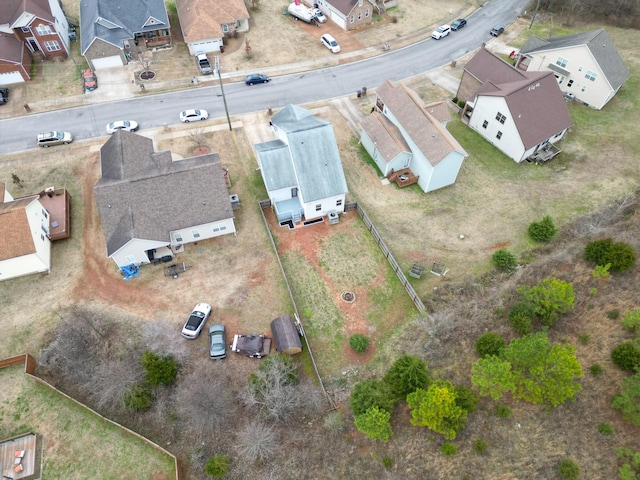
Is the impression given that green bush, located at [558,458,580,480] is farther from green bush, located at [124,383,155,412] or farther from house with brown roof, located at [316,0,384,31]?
house with brown roof, located at [316,0,384,31]

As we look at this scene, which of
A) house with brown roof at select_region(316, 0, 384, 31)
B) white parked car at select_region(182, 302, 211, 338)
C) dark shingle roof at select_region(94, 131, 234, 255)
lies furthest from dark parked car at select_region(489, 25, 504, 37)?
white parked car at select_region(182, 302, 211, 338)

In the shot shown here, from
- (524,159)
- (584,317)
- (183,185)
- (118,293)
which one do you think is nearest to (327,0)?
(524,159)

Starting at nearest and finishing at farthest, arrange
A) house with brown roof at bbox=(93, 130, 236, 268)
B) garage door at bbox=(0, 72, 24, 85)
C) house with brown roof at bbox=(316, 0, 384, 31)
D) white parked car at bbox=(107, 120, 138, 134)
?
house with brown roof at bbox=(93, 130, 236, 268) → white parked car at bbox=(107, 120, 138, 134) → garage door at bbox=(0, 72, 24, 85) → house with brown roof at bbox=(316, 0, 384, 31)

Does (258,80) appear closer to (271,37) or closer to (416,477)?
(271,37)

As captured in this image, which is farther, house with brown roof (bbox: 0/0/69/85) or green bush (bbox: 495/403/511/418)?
house with brown roof (bbox: 0/0/69/85)

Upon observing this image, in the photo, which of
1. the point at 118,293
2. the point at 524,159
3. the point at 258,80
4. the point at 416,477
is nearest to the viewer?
the point at 416,477

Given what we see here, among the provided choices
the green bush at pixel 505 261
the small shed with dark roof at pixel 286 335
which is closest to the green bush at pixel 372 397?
the small shed with dark roof at pixel 286 335

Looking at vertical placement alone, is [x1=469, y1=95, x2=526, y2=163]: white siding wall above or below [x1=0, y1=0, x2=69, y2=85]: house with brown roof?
below
